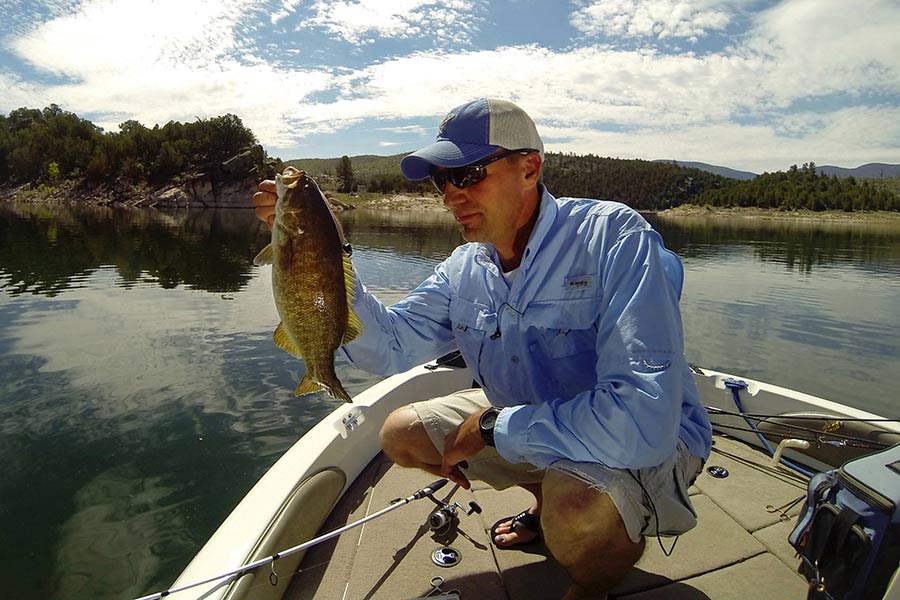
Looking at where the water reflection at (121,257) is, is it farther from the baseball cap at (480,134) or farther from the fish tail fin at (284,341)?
the baseball cap at (480,134)

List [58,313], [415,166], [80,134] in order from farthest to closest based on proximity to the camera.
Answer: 1. [80,134]
2. [58,313]
3. [415,166]

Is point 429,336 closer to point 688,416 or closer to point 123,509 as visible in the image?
point 688,416

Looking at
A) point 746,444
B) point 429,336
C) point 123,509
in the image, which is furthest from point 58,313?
point 746,444

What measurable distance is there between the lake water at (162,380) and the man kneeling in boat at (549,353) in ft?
11.8

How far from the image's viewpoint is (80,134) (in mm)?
106562

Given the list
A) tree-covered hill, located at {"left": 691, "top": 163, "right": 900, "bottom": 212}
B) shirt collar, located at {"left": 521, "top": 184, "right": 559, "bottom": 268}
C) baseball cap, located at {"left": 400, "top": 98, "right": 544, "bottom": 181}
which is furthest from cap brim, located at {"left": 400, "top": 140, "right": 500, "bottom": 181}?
tree-covered hill, located at {"left": 691, "top": 163, "right": 900, "bottom": 212}

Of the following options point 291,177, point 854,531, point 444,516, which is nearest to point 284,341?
point 291,177

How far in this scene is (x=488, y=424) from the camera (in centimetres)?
260

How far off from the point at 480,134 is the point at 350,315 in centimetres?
104

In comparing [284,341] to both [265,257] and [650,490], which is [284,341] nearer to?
[265,257]

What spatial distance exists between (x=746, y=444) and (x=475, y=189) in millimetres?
3657

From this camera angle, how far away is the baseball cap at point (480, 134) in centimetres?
265

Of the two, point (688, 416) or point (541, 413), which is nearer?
point (541, 413)

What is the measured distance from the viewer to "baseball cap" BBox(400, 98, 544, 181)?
2.65 m
